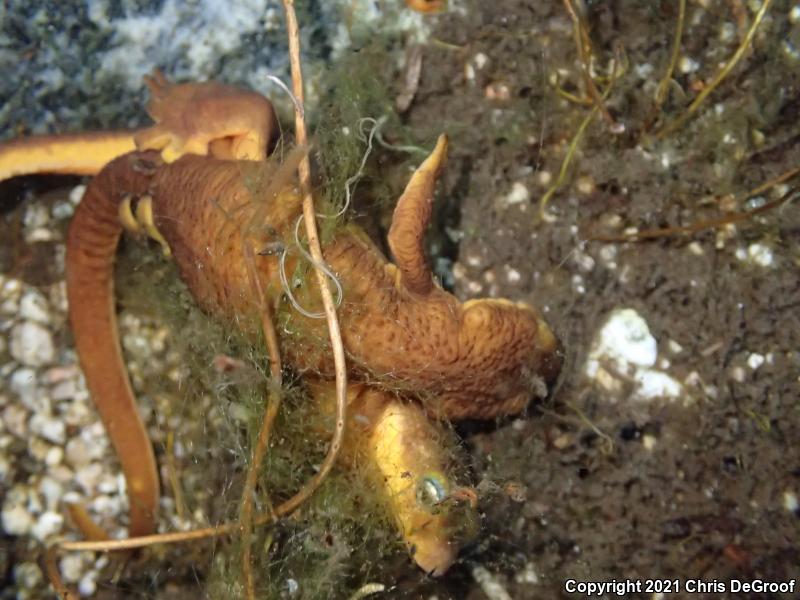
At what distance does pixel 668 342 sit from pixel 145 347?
270 centimetres

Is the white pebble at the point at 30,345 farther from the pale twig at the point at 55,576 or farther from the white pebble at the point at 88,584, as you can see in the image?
the white pebble at the point at 88,584

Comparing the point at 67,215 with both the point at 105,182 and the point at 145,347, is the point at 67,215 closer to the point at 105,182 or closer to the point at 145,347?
the point at 105,182

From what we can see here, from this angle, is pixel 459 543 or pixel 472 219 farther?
pixel 472 219

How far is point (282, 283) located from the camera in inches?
99.8

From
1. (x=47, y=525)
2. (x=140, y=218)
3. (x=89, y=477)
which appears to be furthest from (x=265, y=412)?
(x=47, y=525)

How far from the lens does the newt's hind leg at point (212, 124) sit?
3045 millimetres

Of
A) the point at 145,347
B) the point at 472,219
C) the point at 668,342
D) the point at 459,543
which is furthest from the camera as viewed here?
the point at 145,347

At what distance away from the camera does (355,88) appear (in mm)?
3322

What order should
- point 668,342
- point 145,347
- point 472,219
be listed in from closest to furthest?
point 668,342 < point 472,219 < point 145,347

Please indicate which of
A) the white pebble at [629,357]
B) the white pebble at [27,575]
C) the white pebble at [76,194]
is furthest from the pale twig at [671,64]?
the white pebble at [27,575]

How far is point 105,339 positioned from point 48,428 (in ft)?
1.87

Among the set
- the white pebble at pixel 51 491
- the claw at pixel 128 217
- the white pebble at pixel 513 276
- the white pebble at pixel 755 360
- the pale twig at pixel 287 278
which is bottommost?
the white pebble at pixel 51 491

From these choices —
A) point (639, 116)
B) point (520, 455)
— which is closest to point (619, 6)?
point (639, 116)

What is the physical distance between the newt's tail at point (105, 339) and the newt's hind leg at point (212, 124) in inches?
14.7
